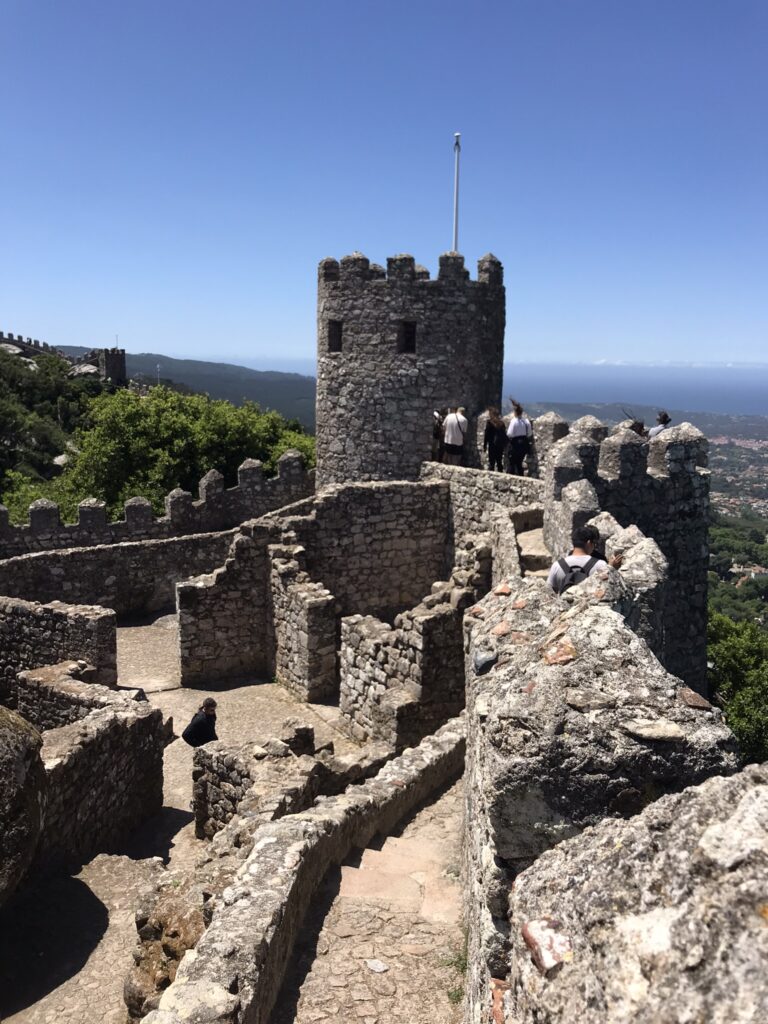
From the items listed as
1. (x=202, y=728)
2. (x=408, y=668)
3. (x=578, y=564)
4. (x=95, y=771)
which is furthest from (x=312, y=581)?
(x=578, y=564)

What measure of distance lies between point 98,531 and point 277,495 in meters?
4.43

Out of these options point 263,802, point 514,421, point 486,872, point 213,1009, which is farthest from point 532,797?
point 514,421

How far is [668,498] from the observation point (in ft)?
37.0

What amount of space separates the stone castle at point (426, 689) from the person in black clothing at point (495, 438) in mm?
609

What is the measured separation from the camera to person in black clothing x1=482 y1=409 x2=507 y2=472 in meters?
14.8

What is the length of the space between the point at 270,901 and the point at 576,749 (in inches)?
111

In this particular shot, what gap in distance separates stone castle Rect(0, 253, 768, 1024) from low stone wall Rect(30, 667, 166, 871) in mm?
36

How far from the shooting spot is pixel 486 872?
3250 mm

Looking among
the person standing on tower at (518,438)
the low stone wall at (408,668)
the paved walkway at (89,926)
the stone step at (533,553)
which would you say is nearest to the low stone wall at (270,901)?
the paved walkway at (89,926)

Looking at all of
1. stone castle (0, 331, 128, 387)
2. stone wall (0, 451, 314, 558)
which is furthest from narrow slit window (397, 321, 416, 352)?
stone castle (0, 331, 128, 387)

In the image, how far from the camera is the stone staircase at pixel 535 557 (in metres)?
9.70

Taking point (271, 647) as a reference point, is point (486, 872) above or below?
above

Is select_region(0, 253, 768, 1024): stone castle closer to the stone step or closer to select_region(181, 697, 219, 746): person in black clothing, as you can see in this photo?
the stone step

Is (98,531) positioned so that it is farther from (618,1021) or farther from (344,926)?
(618,1021)
